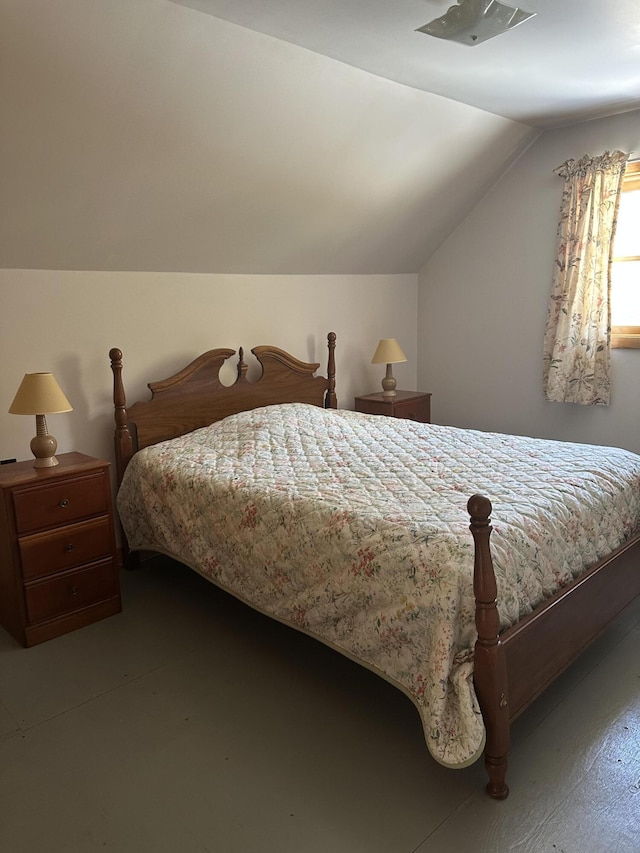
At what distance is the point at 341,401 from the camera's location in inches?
175

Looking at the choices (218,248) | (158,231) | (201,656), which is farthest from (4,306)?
(201,656)

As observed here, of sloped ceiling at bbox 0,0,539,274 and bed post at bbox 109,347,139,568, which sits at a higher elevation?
sloped ceiling at bbox 0,0,539,274

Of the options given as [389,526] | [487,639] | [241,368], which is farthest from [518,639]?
[241,368]

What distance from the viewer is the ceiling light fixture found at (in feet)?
7.18

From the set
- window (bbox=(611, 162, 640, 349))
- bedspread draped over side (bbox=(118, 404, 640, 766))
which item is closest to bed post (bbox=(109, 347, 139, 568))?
bedspread draped over side (bbox=(118, 404, 640, 766))

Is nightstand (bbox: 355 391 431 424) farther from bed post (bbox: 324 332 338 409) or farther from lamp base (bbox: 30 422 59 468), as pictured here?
lamp base (bbox: 30 422 59 468)

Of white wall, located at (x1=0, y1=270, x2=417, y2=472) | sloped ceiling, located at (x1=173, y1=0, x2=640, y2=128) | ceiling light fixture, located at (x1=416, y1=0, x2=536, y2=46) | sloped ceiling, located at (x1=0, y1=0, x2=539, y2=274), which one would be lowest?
white wall, located at (x1=0, y1=270, x2=417, y2=472)

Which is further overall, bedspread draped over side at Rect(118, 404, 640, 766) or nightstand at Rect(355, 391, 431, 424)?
nightstand at Rect(355, 391, 431, 424)

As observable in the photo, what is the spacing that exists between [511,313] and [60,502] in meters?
3.11

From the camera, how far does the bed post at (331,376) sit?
4094mm

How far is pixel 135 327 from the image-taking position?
327 centimetres

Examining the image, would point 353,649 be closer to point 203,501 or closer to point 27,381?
point 203,501

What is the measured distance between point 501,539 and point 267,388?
2.13 metres

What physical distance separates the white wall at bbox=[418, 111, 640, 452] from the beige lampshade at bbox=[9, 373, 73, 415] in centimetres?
298
